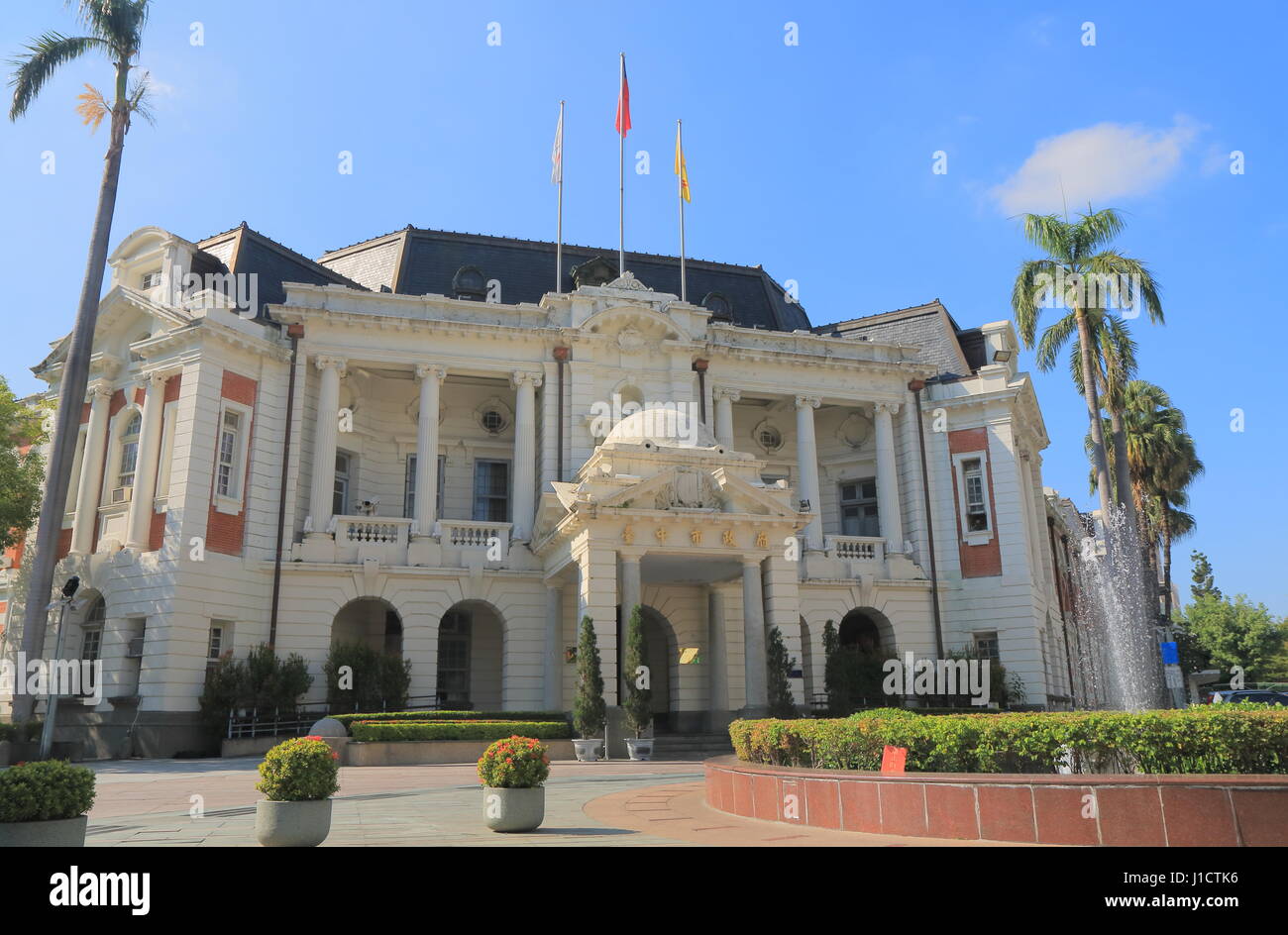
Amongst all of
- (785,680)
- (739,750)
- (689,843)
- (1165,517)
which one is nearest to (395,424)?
(785,680)

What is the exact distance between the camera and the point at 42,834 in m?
7.50

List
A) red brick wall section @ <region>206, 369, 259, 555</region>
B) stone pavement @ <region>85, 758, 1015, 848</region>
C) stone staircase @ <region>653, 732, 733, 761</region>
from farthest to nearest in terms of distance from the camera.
→ 1. red brick wall section @ <region>206, 369, 259, 555</region>
2. stone staircase @ <region>653, 732, 733, 761</region>
3. stone pavement @ <region>85, 758, 1015, 848</region>

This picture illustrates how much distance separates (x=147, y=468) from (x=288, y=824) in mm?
21940

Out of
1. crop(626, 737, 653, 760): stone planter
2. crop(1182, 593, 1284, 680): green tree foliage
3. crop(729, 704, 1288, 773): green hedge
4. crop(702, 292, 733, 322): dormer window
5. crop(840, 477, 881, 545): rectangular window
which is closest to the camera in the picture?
crop(729, 704, 1288, 773): green hedge

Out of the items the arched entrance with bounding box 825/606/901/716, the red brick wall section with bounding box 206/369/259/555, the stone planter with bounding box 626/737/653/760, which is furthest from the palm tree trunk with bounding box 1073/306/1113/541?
the red brick wall section with bounding box 206/369/259/555

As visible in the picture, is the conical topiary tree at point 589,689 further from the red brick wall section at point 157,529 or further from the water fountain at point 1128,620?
the water fountain at point 1128,620

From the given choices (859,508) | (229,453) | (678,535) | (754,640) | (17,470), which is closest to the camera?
(678,535)

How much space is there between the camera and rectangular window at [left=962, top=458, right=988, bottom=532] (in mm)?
33625

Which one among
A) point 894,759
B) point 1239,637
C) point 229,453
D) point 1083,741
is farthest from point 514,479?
point 1239,637

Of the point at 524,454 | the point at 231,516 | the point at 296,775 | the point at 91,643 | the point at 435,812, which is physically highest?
the point at 524,454

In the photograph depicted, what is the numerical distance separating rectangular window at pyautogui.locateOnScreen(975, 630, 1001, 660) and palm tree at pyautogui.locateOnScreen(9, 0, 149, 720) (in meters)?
28.1

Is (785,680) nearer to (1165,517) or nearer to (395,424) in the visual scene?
(395,424)

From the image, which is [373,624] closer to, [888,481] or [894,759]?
[888,481]

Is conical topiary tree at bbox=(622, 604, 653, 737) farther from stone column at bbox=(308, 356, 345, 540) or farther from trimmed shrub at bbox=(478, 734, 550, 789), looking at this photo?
trimmed shrub at bbox=(478, 734, 550, 789)
